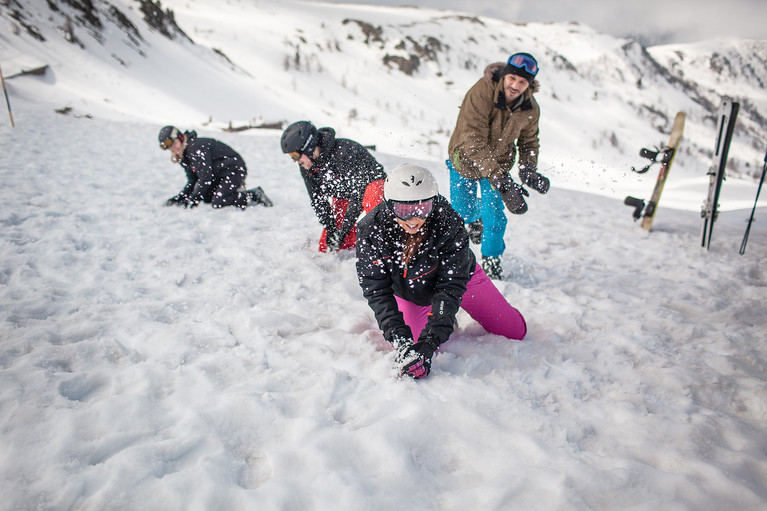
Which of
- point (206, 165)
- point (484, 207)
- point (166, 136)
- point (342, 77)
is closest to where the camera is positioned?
point (484, 207)

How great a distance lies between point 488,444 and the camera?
1.84 meters

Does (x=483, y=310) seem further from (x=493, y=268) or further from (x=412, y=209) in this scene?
(x=493, y=268)

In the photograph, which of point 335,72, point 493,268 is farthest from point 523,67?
point 335,72

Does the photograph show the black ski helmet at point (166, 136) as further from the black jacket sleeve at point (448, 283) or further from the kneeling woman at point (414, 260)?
the black jacket sleeve at point (448, 283)

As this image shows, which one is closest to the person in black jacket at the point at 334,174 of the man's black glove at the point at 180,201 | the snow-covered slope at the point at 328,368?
the snow-covered slope at the point at 328,368

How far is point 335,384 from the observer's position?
2203 mm

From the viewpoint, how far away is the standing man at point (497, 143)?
3.29 metres

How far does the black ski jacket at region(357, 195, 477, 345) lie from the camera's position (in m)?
2.33

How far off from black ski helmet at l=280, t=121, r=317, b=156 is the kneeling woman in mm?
1631

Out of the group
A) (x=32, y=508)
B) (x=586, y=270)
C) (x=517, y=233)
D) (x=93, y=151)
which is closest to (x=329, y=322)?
(x=32, y=508)

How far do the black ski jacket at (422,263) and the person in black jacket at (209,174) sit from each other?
12.0ft

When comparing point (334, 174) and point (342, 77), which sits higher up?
point (342, 77)

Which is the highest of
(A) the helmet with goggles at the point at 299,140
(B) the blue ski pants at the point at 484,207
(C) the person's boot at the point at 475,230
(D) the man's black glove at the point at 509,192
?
(A) the helmet with goggles at the point at 299,140

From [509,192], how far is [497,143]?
0.49m
